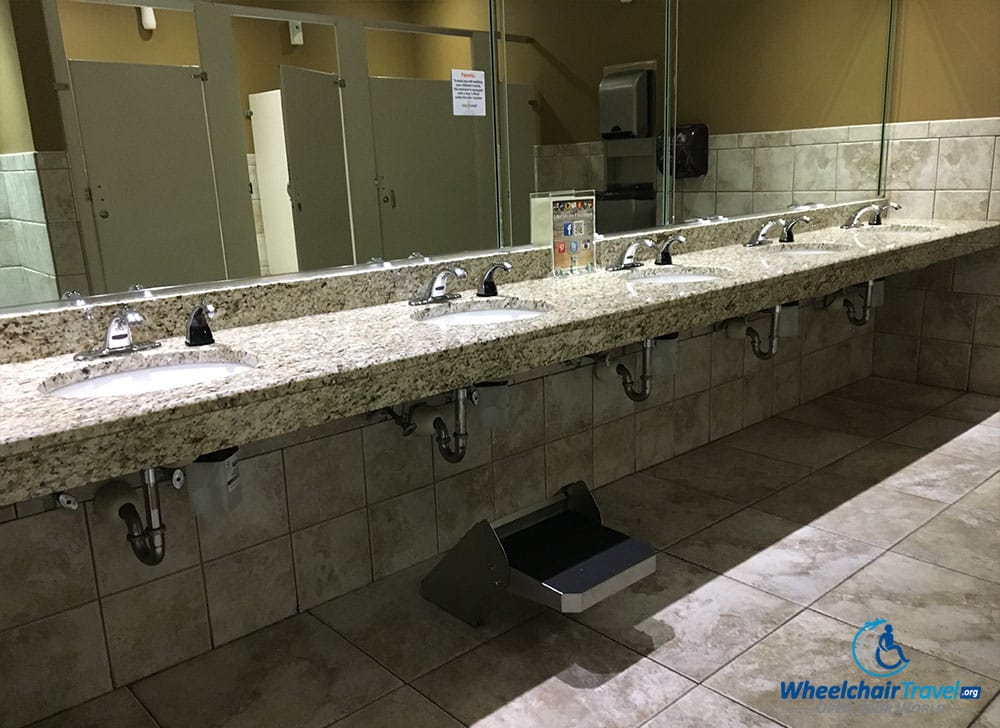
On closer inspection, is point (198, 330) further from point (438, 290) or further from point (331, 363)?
point (438, 290)

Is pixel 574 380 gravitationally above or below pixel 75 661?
above

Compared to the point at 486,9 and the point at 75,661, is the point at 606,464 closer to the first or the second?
the point at 486,9

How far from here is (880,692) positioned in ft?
6.22

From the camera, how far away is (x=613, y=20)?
3.12 m

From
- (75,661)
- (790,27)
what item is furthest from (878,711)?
(790,27)

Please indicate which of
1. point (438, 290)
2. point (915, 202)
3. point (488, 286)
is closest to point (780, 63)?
point (915, 202)

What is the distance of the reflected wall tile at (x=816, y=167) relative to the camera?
155 inches

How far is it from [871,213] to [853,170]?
9.2 inches

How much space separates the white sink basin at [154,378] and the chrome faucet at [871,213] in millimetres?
3246

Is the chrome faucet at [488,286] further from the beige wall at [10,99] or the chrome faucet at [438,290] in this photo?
the beige wall at [10,99]

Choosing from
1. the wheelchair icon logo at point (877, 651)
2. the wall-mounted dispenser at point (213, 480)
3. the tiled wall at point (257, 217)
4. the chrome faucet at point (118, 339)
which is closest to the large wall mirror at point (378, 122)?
the tiled wall at point (257, 217)

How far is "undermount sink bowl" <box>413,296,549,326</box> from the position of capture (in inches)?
90.7

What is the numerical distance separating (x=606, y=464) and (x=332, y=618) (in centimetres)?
127

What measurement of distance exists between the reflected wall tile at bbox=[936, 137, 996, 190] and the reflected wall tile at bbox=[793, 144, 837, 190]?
51 cm
